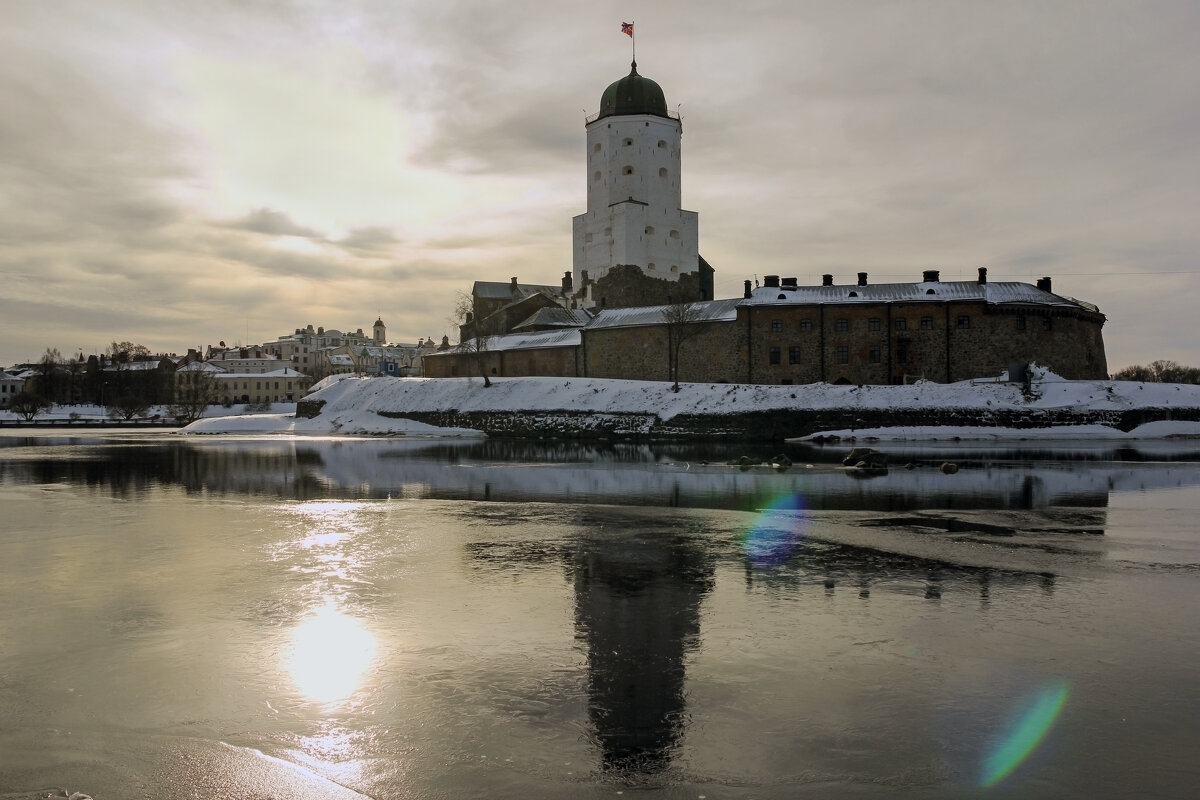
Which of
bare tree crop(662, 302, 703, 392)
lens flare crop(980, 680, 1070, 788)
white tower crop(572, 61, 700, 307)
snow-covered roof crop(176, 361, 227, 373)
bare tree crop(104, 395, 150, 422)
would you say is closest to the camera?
lens flare crop(980, 680, 1070, 788)

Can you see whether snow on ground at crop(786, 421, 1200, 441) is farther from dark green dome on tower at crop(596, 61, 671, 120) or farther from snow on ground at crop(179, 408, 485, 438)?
dark green dome on tower at crop(596, 61, 671, 120)

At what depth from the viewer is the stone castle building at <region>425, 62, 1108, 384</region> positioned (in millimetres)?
48844

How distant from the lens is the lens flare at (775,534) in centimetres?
1123

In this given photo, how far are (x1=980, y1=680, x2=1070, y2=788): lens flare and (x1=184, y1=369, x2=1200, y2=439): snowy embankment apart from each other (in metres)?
35.4

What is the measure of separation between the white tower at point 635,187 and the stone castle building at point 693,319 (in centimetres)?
11

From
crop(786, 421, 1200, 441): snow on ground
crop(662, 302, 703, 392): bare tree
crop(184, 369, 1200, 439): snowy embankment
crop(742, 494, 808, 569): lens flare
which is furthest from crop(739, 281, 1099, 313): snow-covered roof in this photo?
crop(742, 494, 808, 569): lens flare

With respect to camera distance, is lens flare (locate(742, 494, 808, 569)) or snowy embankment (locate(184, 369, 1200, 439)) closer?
lens flare (locate(742, 494, 808, 569))

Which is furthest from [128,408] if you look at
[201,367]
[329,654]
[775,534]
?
[329,654]

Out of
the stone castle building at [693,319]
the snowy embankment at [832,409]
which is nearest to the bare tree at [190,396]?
the stone castle building at [693,319]

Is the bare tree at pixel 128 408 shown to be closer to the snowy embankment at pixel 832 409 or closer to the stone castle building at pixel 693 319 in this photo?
the stone castle building at pixel 693 319

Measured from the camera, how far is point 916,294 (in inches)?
1960

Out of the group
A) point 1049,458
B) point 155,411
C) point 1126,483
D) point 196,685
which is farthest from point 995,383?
point 155,411

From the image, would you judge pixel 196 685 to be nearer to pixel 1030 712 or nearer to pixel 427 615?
pixel 427 615

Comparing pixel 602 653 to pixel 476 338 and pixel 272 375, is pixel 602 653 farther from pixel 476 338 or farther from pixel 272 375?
pixel 272 375
